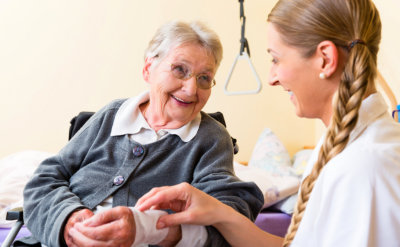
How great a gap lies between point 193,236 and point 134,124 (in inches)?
19.3

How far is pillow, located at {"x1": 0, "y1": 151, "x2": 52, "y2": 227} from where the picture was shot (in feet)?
6.74

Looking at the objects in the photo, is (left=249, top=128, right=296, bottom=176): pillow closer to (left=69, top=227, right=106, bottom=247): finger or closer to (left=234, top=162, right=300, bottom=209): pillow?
(left=234, top=162, right=300, bottom=209): pillow

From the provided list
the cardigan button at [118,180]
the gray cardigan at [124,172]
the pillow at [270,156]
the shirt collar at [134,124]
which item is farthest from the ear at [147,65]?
the pillow at [270,156]

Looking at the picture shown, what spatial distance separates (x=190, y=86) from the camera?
4.72 ft

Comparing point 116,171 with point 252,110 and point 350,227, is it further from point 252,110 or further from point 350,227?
point 252,110

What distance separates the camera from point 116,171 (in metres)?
1.42

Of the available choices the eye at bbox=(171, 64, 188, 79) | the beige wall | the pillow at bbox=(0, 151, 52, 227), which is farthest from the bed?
the eye at bbox=(171, 64, 188, 79)

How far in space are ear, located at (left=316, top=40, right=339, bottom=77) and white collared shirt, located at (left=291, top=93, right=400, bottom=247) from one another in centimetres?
19

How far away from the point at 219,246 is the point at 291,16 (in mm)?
663

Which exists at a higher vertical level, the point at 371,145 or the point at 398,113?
the point at 371,145

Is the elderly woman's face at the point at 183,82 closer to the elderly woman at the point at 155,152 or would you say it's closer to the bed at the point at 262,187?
the elderly woman at the point at 155,152

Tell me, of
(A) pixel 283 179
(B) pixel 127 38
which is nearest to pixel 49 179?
(A) pixel 283 179

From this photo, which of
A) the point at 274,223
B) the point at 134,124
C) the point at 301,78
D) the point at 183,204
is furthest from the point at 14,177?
the point at 301,78

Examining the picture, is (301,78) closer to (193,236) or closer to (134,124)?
(193,236)
